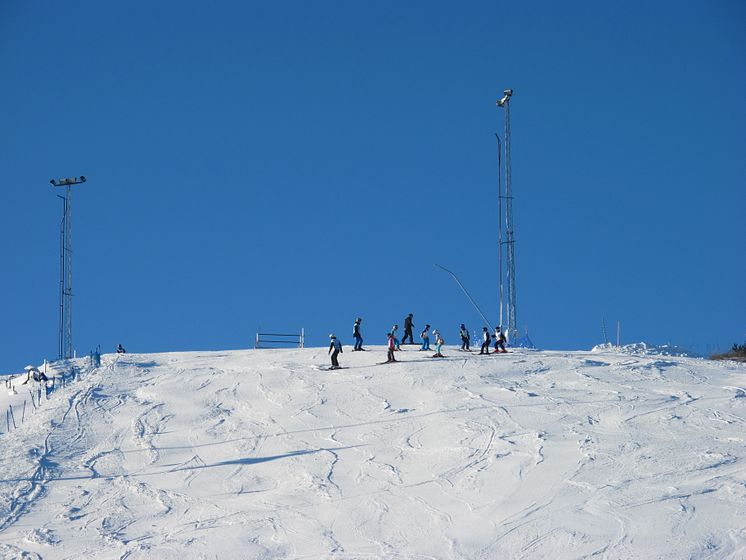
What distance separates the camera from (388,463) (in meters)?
30.7

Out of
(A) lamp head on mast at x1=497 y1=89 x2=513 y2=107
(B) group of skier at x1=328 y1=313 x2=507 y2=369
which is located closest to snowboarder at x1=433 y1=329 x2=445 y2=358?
(B) group of skier at x1=328 y1=313 x2=507 y2=369

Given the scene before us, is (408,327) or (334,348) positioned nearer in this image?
(334,348)

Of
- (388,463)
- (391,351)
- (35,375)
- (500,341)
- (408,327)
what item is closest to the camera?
(388,463)

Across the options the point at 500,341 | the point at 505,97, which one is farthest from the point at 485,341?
the point at 505,97

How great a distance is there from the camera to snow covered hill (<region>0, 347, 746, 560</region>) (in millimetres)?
24984

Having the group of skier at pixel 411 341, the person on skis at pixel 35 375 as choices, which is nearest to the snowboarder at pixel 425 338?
the group of skier at pixel 411 341

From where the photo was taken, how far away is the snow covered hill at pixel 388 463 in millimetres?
24984

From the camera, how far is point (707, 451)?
1198 inches

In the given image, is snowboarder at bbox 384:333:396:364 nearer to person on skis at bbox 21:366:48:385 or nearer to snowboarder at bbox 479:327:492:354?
snowboarder at bbox 479:327:492:354

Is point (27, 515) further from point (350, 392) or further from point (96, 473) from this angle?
point (350, 392)

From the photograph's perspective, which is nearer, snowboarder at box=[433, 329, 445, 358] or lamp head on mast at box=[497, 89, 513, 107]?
snowboarder at box=[433, 329, 445, 358]

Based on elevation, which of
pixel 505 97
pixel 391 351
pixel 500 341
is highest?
pixel 505 97

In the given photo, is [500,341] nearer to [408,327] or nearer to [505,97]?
[408,327]

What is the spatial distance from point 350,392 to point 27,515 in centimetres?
1476
